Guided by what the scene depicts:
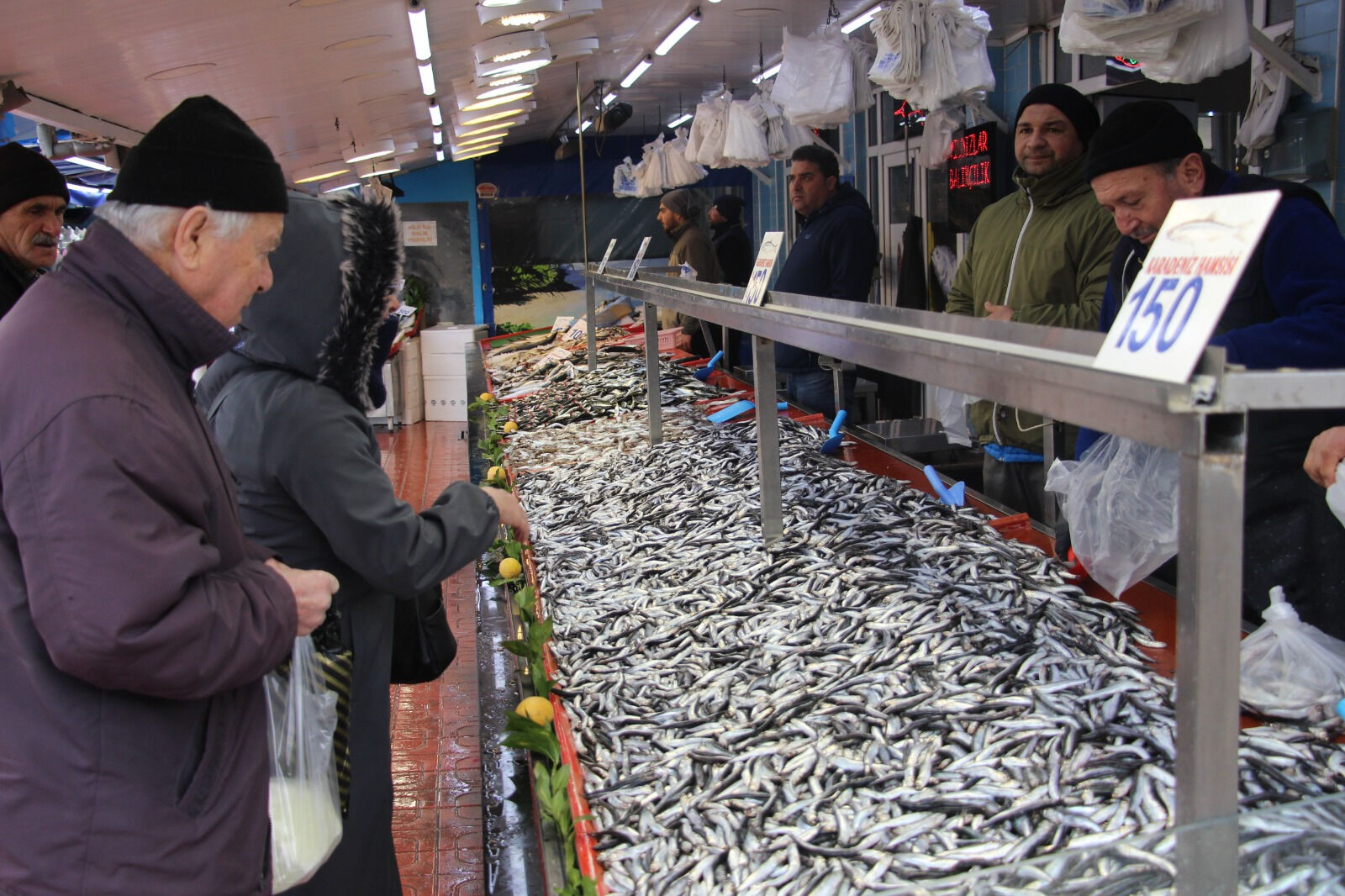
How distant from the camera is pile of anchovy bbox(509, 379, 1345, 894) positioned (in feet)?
5.83

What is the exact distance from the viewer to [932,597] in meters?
2.77

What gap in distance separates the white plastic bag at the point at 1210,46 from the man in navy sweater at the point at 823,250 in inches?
85.3

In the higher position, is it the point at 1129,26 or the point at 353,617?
the point at 1129,26

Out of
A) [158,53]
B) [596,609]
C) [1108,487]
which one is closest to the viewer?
[1108,487]

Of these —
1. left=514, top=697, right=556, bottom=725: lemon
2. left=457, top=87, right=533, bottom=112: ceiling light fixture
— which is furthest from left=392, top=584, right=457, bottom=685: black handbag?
left=457, top=87, right=533, bottom=112: ceiling light fixture

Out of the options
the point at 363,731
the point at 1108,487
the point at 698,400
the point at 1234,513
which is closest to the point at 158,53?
the point at 698,400

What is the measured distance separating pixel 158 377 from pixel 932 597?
195 centimetres

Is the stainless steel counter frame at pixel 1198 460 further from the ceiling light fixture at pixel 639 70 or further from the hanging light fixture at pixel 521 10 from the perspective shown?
the ceiling light fixture at pixel 639 70

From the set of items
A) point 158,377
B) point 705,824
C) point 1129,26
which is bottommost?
point 705,824

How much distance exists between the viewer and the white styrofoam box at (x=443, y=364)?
14.8 metres

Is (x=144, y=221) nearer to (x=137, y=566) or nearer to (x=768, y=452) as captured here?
(x=137, y=566)

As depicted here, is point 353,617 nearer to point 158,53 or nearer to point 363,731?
point 363,731

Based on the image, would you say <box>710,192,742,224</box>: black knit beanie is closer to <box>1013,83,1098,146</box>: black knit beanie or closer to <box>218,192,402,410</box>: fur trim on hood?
<box>1013,83,1098,146</box>: black knit beanie

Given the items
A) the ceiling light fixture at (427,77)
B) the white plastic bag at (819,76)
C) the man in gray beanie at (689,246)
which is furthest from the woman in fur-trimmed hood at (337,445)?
the man in gray beanie at (689,246)
